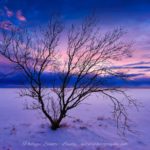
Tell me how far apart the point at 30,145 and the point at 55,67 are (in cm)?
477

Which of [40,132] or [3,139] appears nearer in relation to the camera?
[3,139]

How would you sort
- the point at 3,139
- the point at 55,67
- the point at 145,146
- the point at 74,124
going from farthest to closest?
the point at 74,124
the point at 55,67
the point at 3,139
the point at 145,146

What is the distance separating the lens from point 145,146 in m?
11.4

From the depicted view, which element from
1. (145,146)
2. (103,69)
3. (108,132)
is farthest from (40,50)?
(145,146)

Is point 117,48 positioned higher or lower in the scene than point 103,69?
higher

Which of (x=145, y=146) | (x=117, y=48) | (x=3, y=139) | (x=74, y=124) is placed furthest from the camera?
(x=74, y=124)

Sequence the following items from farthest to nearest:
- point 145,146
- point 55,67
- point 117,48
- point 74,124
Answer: point 74,124
point 55,67
point 117,48
point 145,146

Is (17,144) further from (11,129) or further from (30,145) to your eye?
(11,129)

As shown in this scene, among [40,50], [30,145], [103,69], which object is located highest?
[40,50]

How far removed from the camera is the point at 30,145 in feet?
38.1

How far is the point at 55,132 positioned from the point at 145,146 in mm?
5005

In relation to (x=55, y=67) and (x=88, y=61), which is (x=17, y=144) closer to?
(x=55, y=67)

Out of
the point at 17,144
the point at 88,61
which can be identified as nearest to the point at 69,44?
the point at 88,61

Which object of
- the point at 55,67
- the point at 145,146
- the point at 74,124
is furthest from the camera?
the point at 74,124
